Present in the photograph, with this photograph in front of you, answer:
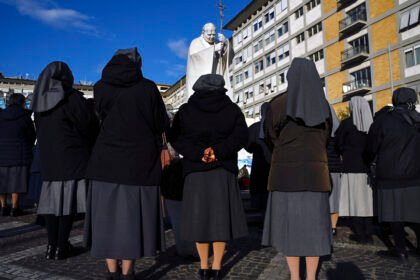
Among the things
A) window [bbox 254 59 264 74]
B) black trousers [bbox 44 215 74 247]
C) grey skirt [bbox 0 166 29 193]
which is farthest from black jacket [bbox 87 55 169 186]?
window [bbox 254 59 264 74]

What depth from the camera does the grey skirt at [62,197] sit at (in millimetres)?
3857

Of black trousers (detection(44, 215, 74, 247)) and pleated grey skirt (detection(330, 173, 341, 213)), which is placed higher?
pleated grey skirt (detection(330, 173, 341, 213))

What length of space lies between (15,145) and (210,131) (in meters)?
5.02

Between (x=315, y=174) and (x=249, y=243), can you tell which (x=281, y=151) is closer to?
(x=315, y=174)

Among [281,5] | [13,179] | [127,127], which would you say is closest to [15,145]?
[13,179]

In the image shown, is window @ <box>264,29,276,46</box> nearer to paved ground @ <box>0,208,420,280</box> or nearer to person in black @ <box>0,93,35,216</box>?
person in black @ <box>0,93,35,216</box>

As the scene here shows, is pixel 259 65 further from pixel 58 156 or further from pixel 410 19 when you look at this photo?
pixel 58 156

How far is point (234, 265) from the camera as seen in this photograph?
3.66 metres

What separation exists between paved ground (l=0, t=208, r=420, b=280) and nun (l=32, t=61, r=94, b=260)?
0.34 m

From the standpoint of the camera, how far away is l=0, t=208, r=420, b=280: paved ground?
331 centimetres

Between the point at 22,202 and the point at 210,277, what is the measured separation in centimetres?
801

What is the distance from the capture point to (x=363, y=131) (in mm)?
4828

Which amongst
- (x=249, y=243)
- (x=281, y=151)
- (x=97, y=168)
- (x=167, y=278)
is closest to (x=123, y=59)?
(x=97, y=168)

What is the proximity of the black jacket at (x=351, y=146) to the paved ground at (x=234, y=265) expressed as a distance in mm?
1046
